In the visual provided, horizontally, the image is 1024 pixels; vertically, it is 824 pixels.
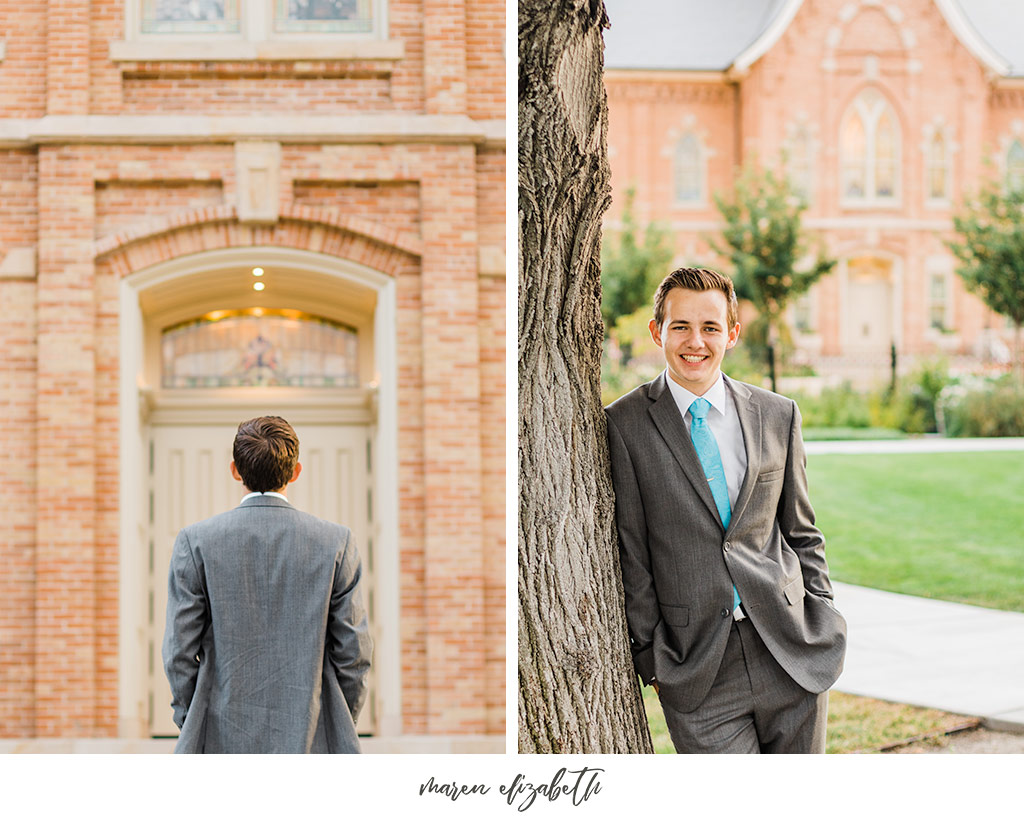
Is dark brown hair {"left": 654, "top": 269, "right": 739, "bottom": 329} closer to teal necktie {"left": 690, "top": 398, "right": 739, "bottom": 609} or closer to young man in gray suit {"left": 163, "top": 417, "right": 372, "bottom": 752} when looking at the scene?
teal necktie {"left": 690, "top": 398, "right": 739, "bottom": 609}

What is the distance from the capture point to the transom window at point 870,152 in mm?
14859

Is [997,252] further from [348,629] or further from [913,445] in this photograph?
[348,629]

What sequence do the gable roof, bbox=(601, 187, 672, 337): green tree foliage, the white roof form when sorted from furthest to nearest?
1. the white roof
2. the gable roof
3. bbox=(601, 187, 672, 337): green tree foliage

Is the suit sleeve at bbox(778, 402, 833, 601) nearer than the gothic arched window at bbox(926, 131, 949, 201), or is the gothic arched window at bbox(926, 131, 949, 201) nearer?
the suit sleeve at bbox(778, 402, 833, 601)

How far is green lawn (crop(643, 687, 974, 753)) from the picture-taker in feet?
12.1

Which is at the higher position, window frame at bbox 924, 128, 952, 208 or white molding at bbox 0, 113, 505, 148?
window frame at bbox 924, 128, 952, 208

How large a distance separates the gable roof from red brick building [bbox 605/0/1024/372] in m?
0.03

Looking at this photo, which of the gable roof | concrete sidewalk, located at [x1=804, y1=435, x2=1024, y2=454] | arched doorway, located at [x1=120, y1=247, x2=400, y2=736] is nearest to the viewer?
arched doorway, located at [x1=120, y1=247, x2=400, y2=736]

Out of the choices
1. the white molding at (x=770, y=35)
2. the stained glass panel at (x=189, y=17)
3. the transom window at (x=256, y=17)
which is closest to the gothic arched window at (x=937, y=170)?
the white molding at (x=770, y=35)

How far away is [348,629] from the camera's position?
102 inches

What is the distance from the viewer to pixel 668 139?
14812mm

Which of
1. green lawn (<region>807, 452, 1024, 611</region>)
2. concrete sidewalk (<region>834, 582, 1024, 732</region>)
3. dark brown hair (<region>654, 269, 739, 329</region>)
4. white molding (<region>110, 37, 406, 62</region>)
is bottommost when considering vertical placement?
concrete sidewalk (<region>834, 582, 1024, 732</region>)

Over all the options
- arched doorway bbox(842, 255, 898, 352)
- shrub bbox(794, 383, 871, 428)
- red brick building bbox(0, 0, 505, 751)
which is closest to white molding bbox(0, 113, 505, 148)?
red brick building bbox(0, 0, 505, 751)
